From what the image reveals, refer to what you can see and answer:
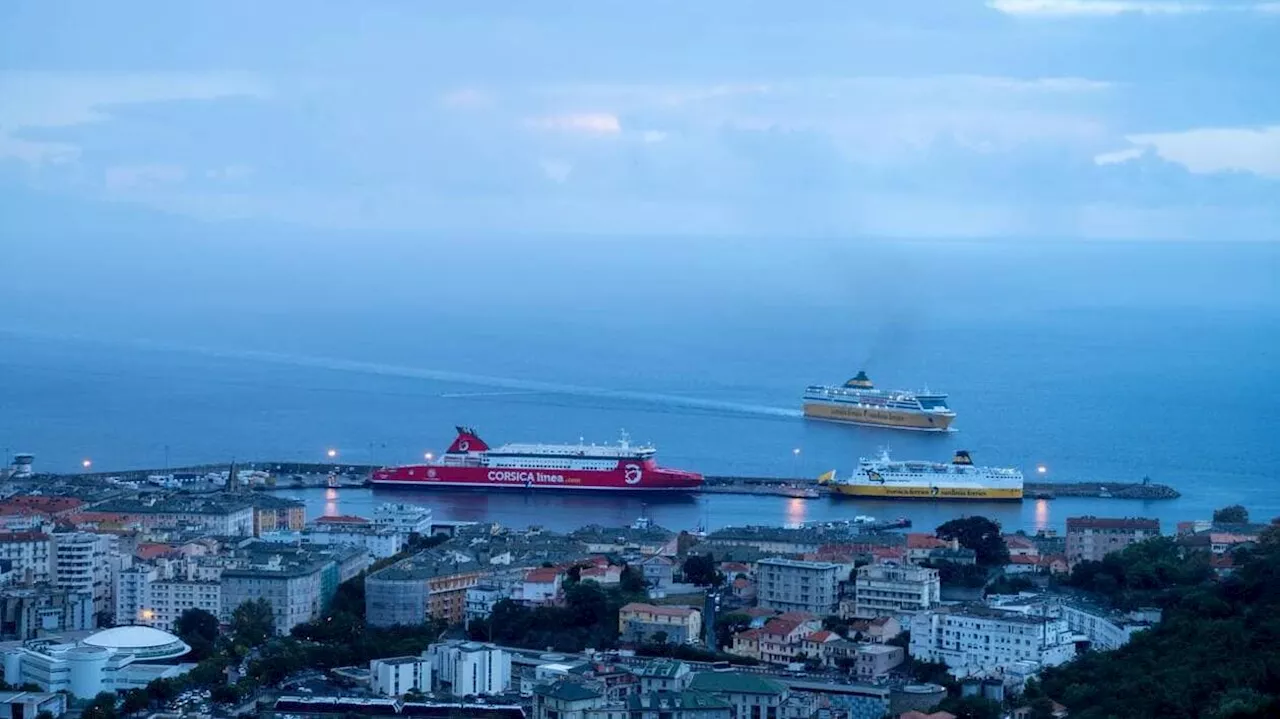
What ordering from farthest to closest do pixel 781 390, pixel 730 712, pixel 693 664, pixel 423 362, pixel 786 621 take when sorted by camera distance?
pixel 423 362 → pixel 781 390 → pixel 786 621 → pixel 693 664 → pixel 730 712

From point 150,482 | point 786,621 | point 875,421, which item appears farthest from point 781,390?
point 786,621

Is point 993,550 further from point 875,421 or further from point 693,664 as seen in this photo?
point 875,421

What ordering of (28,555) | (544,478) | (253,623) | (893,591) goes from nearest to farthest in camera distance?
(253,623) → (893,591) → (28,555) → (544,478)

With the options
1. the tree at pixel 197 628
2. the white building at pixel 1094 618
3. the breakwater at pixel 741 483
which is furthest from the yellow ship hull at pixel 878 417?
the tree at pixel 197 628

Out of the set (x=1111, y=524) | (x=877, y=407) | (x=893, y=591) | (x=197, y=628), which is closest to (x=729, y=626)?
(x=893, y=591)

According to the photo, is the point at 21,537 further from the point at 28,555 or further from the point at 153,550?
the point at 153,550

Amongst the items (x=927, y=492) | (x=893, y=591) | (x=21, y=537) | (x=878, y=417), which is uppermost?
(x=878, y=417)
